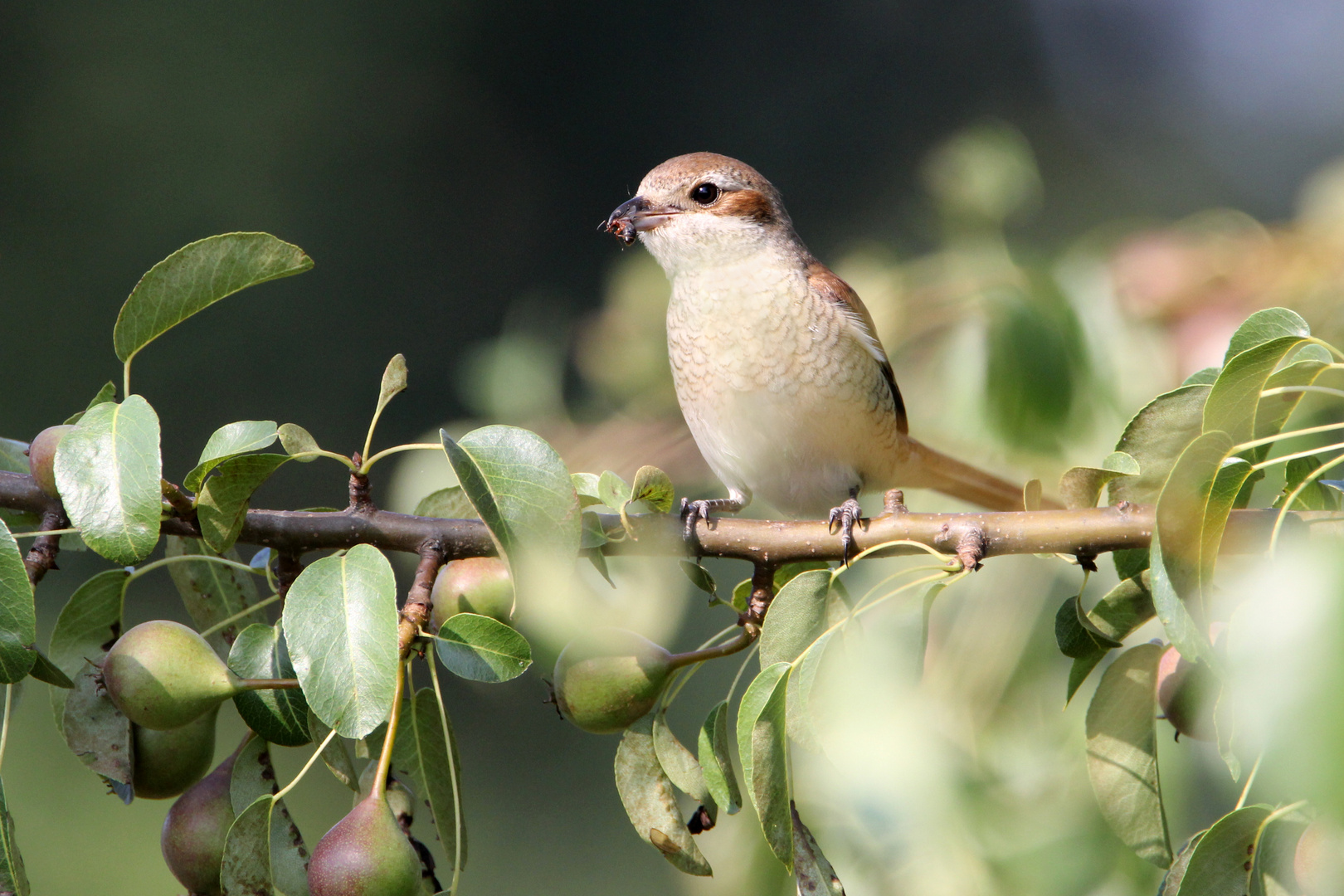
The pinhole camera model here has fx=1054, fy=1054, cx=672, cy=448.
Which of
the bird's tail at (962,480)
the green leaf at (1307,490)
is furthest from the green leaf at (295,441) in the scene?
the bird's tail at (962,480)

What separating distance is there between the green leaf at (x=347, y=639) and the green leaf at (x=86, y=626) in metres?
0.37

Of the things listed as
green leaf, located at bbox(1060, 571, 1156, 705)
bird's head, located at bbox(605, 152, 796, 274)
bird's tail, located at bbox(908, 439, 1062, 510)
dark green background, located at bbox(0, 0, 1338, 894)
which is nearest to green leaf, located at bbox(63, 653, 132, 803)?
green leaf, located at bbox(1060, 571, 1156, 705)

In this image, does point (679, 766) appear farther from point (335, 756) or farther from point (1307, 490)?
point (1307, 490)

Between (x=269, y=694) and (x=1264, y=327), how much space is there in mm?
1195

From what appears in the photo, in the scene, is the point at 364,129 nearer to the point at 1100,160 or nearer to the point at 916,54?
the point at 916,54

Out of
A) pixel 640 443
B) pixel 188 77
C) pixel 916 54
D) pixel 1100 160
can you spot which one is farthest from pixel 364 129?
pixel 640 443

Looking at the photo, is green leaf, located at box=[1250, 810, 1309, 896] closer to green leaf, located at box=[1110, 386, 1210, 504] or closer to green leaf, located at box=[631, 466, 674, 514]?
green leaf, located at box=[1110, 386, 1210, 504]

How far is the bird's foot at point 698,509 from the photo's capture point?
149 cm

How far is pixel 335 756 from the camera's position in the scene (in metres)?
1.28

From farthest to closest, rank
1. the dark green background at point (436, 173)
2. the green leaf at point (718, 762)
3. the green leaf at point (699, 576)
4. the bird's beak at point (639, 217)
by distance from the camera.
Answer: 1. the dark green background at point (436, 173)
2. the bird's beak at point (639, 217)
3. the green leaf at point (699, 576)
4. the green leaf at point (718, 762)

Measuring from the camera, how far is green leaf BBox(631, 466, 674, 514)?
1.39 metres

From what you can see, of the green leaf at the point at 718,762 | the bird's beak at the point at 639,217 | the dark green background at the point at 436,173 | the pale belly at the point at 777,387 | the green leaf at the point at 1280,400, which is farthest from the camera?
the dark green background at the point at 436,173

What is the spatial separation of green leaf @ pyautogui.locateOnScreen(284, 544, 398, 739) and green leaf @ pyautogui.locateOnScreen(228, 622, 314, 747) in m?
0.13

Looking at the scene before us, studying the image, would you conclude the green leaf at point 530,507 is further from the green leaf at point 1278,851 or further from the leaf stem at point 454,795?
the green leaf at point 1278,851
